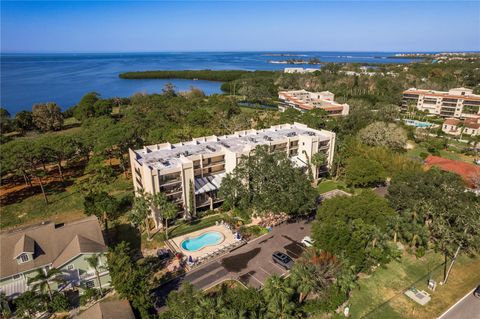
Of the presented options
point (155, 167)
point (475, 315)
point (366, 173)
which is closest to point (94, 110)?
point (155, 167)

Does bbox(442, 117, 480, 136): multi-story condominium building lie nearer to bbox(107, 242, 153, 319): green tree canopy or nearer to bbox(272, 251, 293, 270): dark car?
bbox(272, 251, 293, 270): dark car

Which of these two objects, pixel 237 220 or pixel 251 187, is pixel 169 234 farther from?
pixel 251 187

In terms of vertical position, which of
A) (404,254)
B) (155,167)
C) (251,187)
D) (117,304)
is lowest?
(404,254)

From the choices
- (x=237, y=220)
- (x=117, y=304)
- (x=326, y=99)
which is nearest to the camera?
(x=117, y=304)

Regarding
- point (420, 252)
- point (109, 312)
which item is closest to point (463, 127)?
point (420, 252)

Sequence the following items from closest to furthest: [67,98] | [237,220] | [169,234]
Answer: [169,234], [237,220], [67,98]

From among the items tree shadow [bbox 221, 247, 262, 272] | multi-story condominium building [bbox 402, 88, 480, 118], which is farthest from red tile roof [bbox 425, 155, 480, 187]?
tree shadow [bbox 221, 247, 262, 272]
